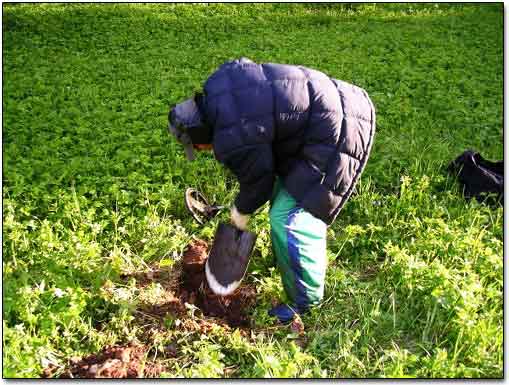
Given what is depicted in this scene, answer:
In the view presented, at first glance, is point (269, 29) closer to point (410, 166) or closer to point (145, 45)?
point (145, 45)

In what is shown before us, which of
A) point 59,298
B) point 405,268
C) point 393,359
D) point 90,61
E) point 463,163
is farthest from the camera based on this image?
point 90,61

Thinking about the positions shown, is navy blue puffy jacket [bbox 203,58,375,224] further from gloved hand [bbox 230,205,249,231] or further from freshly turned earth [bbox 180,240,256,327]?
freshly turned earth [bbox 180,240,256,327]

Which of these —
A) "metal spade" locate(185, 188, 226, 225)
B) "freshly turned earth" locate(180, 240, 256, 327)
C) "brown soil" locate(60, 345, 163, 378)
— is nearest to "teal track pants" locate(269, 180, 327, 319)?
"freshly turned earth" locate(180, 240, 256, 327)

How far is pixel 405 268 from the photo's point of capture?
11.2 feet

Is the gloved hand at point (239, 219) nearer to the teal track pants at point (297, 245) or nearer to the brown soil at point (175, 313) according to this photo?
the teal track pants at point (297, 245)

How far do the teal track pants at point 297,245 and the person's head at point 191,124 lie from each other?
0.56 m

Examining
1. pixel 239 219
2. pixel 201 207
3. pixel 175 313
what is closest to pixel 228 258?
pixel 239 219

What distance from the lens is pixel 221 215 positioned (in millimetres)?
4199

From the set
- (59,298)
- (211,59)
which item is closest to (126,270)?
(59,298)

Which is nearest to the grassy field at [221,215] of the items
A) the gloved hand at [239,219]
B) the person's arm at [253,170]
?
the gloved hand at [239,219]

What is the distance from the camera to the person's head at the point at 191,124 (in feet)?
9.46

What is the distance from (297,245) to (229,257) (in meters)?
0.42

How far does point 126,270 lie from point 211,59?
13.2 ft

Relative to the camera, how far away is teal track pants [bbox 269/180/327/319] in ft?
10.0
